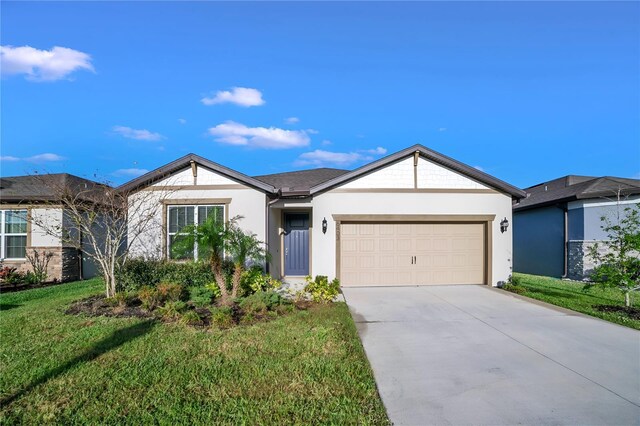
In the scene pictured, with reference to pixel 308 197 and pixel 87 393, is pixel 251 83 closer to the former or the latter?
pixel 308 197

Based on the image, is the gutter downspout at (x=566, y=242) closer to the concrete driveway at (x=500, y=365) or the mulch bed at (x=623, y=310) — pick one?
the mulch bed at (x=623, y=310)

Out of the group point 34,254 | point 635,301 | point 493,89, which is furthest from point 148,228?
point 635,301

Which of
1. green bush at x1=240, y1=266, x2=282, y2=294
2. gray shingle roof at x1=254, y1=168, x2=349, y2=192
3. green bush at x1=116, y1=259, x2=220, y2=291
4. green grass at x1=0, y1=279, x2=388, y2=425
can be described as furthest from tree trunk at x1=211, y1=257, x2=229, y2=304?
gray shingle roof at x1=254, y1=168, x2=349, y2=192

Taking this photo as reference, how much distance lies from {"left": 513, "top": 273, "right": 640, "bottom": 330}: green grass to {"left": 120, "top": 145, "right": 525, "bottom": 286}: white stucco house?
1384 millimetres

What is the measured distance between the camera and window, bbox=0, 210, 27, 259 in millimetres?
11422

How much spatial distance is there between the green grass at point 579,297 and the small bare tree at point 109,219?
11.0m

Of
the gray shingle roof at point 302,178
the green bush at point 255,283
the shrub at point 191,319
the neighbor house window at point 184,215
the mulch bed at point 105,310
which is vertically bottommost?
the mulch bed at point 105,310

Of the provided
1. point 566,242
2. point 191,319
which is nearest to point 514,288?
point 566,242

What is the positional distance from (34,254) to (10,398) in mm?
10283

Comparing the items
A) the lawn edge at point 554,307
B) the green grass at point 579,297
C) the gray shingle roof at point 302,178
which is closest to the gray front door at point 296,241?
the gray shingle roof at point 302,178

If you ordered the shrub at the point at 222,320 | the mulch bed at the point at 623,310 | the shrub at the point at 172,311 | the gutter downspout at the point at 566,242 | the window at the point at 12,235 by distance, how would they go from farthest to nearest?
the gutter downspout at the point at 566,242 < the window at the point at 12,235 < the mulch bed at the point at 623,310 < the shrub at the point at 172,311 < the shrub at the point at 222,320

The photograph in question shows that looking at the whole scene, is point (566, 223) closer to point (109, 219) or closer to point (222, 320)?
point (222, 320)

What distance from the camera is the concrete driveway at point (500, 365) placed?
10.7 feet

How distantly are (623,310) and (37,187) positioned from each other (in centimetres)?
1825
